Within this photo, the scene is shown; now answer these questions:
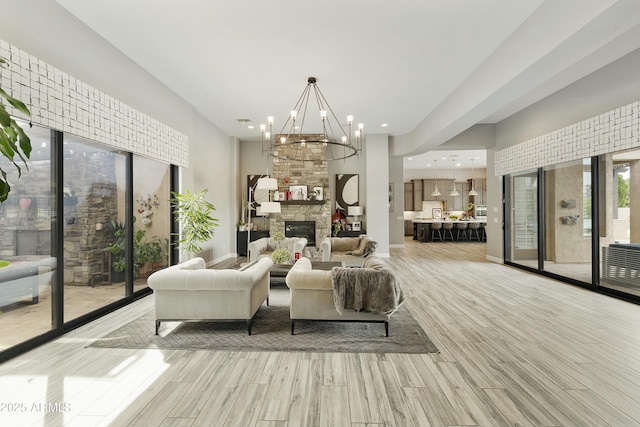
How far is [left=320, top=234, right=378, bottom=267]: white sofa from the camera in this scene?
6.19m

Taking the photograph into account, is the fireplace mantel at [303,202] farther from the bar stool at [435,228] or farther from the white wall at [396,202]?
the bar stool at [435,228]

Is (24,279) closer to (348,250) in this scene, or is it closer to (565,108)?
(348,250)

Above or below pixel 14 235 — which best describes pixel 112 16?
above

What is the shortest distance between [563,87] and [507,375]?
5.25 m

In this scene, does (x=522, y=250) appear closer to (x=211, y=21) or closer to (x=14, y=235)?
(x=211, y=21)

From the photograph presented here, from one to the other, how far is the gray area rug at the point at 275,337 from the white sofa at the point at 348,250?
236 cm

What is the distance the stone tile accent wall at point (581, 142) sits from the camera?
436cm

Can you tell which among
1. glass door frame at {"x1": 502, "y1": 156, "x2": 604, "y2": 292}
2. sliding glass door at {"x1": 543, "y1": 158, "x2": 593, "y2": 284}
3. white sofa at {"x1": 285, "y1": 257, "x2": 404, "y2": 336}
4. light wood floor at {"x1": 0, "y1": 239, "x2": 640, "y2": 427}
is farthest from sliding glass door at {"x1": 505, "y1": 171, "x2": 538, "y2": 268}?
white sofa at {"x1": 285, "y1": 257, "x2": 404, "y2": 336}

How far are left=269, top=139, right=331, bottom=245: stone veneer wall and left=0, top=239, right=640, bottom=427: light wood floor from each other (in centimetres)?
543

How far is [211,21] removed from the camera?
3502 millimetres

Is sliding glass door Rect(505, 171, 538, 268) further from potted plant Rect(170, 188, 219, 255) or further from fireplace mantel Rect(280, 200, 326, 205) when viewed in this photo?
potted plant Rect(170, 188, 219, 255)

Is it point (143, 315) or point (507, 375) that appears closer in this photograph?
point (507, 375)

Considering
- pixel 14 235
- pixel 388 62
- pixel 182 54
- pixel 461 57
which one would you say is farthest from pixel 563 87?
pixel 14 235

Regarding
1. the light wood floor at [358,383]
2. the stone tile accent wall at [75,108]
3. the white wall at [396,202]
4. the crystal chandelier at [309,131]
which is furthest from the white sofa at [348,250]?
the white wall at [396,202]
